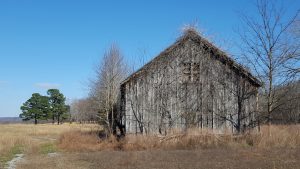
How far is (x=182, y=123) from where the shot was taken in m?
27.2

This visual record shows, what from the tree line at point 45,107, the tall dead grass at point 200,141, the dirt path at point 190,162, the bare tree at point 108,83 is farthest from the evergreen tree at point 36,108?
the dirt path at point 190,162

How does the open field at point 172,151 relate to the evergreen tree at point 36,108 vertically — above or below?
below

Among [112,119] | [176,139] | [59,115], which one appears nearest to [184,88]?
[176,139]

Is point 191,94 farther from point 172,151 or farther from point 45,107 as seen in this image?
point 45,107

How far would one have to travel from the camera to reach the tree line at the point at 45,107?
100188 mm

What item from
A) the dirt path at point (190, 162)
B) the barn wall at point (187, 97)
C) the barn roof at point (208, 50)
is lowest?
the dirt path at point (190, 162)

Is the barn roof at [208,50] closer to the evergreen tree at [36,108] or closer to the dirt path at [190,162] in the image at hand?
the dirt path at [190,162]

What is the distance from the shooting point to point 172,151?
74.8 ft

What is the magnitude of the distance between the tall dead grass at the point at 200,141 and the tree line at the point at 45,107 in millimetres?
76067

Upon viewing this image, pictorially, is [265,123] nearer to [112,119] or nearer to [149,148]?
[149,148]

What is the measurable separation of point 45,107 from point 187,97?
257ft

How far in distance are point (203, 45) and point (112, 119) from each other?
1098 cm

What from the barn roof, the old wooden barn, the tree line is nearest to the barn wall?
the old wooden barn

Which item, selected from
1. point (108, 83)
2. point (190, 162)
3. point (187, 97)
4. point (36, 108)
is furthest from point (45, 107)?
point (190, 162)
